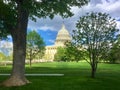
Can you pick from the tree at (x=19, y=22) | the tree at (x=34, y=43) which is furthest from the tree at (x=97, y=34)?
the tree at (x=34, y=43)

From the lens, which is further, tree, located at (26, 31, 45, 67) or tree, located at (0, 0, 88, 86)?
tree, located at (26, 31, 45, 67)

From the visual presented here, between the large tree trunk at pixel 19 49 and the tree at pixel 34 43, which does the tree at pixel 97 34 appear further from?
the tree at pixel 34 43

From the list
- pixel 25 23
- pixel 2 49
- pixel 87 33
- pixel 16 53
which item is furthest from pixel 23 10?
pixel 2 49

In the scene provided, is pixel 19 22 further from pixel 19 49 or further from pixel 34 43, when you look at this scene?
pixel 34 43

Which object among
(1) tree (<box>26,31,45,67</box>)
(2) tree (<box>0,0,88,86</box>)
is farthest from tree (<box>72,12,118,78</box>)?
(1) tree (<box>26,31,45,67</box>)

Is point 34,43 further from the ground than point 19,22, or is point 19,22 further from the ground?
point 34,43

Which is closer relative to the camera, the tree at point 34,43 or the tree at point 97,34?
the tree at point 97,34

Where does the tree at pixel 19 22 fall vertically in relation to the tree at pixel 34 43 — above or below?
below

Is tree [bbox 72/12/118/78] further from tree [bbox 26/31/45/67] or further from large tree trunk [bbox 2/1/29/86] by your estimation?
tree [bbox 26/31/45/67]

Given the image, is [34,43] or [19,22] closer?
[19,22]

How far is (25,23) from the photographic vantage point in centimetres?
2428

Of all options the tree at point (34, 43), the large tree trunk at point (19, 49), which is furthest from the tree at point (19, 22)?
the tree at point (34, 43)

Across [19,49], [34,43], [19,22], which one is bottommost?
[19,49]

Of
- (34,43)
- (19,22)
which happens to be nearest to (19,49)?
(19,22)
